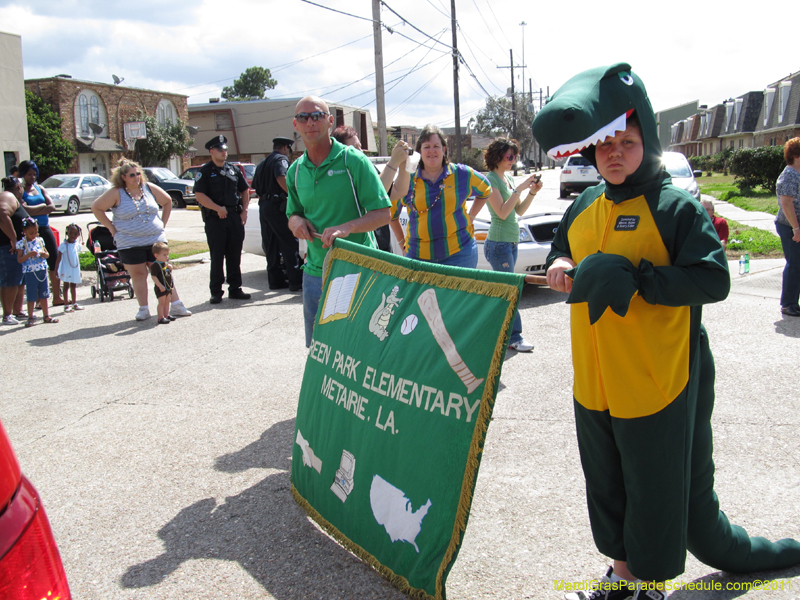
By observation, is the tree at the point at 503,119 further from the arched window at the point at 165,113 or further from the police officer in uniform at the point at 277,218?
the police officer in uniform at the point at 277,218

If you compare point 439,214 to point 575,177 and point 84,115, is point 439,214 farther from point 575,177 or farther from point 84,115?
point 84,115

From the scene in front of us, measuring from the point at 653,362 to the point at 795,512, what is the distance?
1625 millimetres

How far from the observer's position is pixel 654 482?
2.01 metres

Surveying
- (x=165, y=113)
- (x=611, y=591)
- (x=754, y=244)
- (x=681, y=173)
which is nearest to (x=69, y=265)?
(x=611, y=591)

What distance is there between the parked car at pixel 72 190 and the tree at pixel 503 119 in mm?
55816

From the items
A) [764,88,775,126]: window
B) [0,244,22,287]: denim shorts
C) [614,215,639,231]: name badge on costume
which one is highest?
[764,88,775,126]: window

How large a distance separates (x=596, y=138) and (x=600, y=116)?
7 cm

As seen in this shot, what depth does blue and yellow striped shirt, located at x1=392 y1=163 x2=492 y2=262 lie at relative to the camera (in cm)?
474

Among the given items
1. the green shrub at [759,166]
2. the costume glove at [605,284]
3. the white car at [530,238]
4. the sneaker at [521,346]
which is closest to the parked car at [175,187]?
the white car at [530,238]

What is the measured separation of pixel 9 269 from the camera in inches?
294

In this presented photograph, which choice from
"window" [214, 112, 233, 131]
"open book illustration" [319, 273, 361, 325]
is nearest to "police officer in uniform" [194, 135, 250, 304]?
"open book illustration" [319, 273, 361, 325]

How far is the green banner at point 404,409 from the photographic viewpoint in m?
2.18

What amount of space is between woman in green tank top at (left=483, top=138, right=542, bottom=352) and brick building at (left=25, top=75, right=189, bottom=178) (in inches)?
1443

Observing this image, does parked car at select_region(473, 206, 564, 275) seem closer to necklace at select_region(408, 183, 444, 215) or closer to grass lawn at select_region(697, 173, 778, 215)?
necklace at select_region(408, 183, 444, 215)
